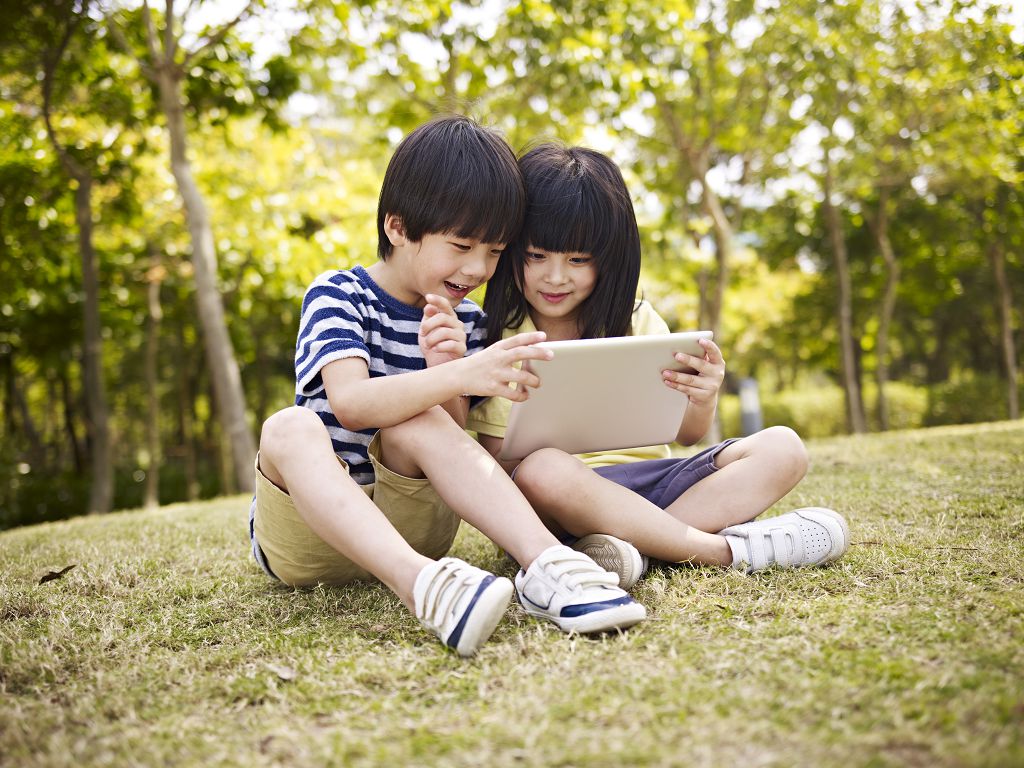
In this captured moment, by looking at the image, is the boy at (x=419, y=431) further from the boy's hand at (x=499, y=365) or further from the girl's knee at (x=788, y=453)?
the girl's knee at (x=788, y=453)

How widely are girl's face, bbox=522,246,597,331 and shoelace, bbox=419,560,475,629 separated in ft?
2.92

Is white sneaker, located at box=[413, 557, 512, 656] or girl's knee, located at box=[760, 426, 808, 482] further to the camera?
girl's knee, located at box=[760, 426, 808, 482]

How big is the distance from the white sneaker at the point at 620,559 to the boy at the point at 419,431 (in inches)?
5.9

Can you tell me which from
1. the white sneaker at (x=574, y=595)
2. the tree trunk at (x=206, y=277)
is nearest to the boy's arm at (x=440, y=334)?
the white sneaker at (x=574, y=595)

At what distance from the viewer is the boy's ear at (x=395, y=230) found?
6.75ft

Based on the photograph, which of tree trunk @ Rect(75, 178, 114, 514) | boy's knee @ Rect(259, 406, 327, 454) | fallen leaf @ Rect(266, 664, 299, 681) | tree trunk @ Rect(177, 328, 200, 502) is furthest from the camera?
tree trunk @ Rect(177, 328, 200, 502)

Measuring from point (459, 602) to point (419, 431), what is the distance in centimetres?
42

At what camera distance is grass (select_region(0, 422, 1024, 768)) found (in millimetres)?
1107

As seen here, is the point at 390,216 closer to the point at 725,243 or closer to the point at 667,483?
the point at 667,483

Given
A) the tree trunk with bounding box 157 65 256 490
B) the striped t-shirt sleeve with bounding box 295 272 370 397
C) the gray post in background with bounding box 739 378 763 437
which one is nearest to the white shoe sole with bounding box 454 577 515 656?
the striped t-shirt sleeve with bounding box 295 272 370 397

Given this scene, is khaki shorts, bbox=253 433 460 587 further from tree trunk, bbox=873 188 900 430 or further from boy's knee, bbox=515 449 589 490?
tree trunk, bbox=873 188 900 430

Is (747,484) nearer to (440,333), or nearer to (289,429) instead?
(440,333)

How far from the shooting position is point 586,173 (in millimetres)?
2219

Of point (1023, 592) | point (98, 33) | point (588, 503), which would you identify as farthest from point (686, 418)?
point (98, 33)
